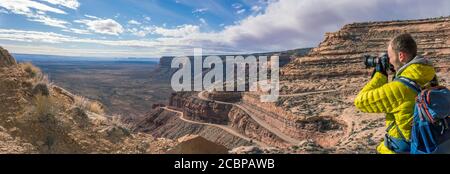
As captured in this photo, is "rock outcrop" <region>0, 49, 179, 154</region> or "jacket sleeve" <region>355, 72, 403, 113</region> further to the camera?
"rock outcrop" <region>0, 49, 179, 154</region>

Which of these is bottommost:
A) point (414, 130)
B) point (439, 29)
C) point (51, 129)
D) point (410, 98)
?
point (51, 129)

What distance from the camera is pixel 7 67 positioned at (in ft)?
34.3

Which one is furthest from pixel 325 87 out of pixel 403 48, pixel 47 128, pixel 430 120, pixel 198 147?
pixel 430 120

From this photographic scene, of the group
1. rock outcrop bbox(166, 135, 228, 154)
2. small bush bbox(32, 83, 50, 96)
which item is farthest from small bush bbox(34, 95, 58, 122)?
rock outcrop bbox(166, 135, 228, 154)

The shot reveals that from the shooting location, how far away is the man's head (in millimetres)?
4094

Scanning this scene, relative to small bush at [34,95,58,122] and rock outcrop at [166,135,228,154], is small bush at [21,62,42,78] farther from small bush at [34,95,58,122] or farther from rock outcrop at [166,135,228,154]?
rock outcrop at [166,135,228,154]

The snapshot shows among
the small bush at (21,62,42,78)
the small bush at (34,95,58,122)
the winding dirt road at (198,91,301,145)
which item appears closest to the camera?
the small bush at (34,95,58,122)

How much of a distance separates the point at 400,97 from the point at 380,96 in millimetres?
207

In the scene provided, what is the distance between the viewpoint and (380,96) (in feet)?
13.6

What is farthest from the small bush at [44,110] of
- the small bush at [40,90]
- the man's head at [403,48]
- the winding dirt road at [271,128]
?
the winding dirt road at [271,128]

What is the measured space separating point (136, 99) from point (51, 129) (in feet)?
370
